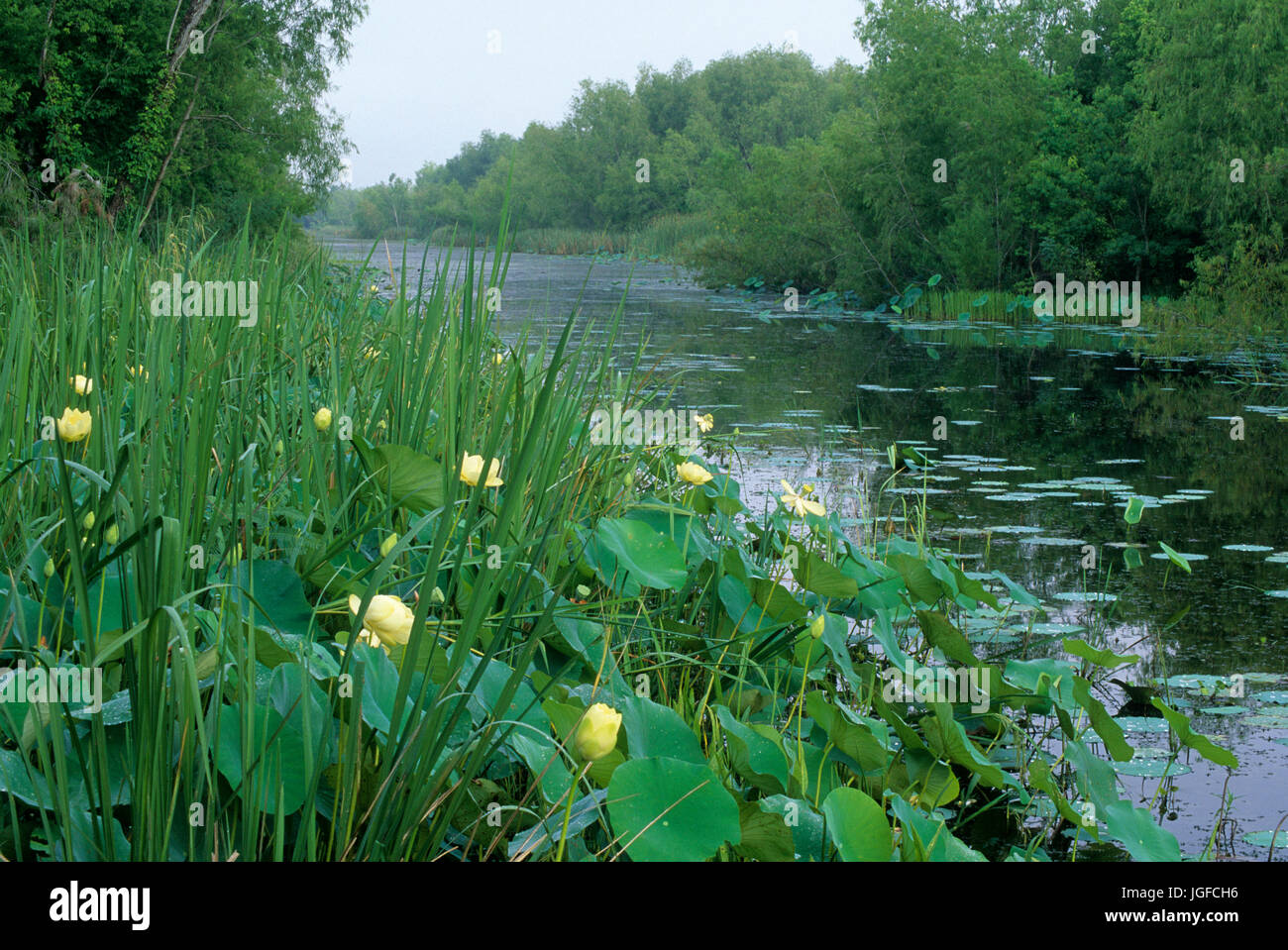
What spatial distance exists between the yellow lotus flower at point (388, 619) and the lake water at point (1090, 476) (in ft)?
2.14

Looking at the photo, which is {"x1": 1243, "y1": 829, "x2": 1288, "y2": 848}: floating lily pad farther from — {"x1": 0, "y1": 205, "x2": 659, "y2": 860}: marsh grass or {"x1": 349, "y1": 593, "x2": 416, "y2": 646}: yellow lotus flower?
{"x1": 349, "y1": 593, "x2": 416, "y2": 646}: yellow lotus flower

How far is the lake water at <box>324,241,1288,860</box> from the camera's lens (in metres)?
2.56

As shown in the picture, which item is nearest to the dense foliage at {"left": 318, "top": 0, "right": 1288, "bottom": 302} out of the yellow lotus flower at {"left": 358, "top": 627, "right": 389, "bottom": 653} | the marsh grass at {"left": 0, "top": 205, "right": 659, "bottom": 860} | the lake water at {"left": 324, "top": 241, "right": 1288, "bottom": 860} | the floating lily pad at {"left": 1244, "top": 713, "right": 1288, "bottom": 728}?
the lake water at {"left": 324, "top": 241, "right": 1288, "bottom": 860}

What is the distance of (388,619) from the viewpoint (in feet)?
3.65

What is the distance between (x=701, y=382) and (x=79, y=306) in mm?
6418

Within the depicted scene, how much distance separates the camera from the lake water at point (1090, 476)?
256 cm

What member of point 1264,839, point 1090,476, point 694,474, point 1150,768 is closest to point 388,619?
point 694,474

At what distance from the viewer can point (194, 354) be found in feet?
6.67

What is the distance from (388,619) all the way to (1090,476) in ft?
15.8

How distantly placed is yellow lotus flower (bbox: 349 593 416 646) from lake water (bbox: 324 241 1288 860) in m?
0.65

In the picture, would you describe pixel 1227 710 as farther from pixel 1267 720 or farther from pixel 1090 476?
pixel 1090 476

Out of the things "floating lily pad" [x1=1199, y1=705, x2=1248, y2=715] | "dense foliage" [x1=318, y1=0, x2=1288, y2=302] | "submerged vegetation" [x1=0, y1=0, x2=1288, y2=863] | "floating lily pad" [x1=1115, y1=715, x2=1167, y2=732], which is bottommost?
"floating lily pad" [x1=1115, y1=715, x2=1167, y2=732]

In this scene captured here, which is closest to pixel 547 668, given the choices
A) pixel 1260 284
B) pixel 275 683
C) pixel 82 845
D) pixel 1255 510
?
pixel 275 683
